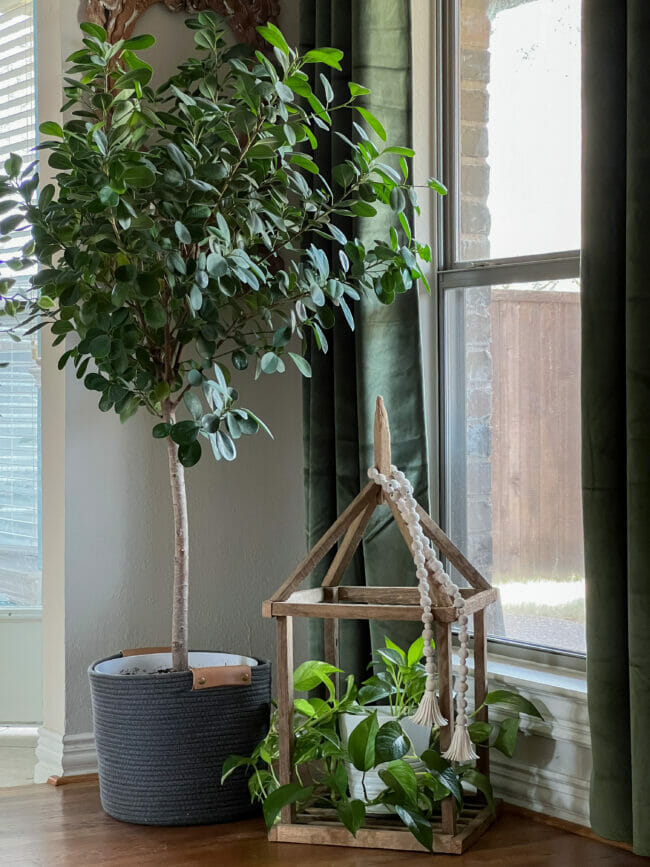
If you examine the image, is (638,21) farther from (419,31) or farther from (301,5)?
(301,5)

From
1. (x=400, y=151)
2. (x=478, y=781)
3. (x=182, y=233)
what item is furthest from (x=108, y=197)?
(x=478, y=781)

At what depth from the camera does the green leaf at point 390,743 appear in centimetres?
225

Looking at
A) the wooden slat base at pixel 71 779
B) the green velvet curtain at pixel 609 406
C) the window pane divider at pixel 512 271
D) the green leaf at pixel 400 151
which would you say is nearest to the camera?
the green velvet curtain at pixel 609 406

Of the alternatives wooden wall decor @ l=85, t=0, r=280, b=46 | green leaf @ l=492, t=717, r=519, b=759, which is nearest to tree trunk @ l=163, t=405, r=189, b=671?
green leaf @ l=492, t=717, r=519, b=759

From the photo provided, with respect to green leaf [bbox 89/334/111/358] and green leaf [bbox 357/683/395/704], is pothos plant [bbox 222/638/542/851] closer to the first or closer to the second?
green leaf [bbox 357/683/395/704]

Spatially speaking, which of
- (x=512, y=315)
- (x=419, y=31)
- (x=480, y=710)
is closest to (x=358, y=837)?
(x=480, y=710)

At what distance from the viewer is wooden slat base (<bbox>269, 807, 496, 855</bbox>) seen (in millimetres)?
2264

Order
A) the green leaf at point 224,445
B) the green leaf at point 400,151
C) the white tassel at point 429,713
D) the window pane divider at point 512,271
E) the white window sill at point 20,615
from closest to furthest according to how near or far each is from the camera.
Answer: the white tassel at point 429,713 < the green leaf at point 224,445 < the green leaf at point 400,151 < the window pane divider at point 512,271 < the white window sill at point 20,615

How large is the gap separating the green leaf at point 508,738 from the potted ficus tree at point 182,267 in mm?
537

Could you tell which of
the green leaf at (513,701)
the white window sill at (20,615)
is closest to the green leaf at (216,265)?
the green leaf at (513,701)

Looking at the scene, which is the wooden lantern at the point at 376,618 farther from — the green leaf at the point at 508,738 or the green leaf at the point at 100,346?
the green leaf at the point at 100,346

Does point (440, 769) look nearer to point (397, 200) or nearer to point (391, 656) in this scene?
point (391, 656)

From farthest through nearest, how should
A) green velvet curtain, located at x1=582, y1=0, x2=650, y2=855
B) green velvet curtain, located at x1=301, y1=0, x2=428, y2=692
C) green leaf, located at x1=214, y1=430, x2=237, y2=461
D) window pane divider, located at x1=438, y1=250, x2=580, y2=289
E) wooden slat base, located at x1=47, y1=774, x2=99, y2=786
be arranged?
wooden slat base, located at x1=47, y1=774, x2=99, y2=786
green velvet curtain, located at x1=301, y1=0, x2=428, y2=692
window pane divider, located at x1=438, y1=250, x2=580, y2=289
green leaf, located at x1=214, y1=430, x2=237, y2=461
green velvet curtain, located at x1=582, y1=0, x2=650, y2=855

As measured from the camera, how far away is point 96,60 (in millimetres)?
2363
